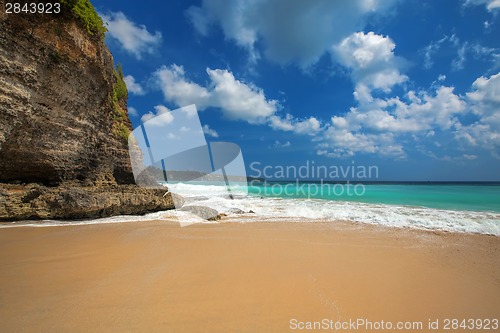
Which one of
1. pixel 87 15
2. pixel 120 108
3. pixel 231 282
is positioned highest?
pixel 87 15

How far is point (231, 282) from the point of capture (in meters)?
3.15

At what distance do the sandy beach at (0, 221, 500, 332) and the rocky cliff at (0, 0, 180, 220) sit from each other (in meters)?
2.31

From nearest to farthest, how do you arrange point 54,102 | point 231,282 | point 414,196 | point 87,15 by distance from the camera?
point 231,282, point 54,102, point 87,15, point 414,196

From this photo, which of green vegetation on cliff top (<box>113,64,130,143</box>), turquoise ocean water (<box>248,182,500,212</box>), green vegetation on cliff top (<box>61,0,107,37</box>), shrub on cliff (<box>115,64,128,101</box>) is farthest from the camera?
turquoise ocean water (<box>248,182,500,212</box>)

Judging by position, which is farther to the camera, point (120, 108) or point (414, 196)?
point (414, 196)

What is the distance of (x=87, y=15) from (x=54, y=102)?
13.2 feet

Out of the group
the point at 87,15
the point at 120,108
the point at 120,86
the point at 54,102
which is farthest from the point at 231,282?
the point at 120,86

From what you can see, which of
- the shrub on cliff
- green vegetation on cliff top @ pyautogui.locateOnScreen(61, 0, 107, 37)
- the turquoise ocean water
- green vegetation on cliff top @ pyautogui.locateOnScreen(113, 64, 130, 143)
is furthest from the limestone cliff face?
the turquoise ocean water

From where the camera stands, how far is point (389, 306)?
8.57 feet

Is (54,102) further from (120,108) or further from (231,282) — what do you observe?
(231,282)

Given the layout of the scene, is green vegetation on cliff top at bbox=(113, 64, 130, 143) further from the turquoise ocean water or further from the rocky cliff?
the turquoise ocean water

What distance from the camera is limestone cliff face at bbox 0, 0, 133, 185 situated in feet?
23.3

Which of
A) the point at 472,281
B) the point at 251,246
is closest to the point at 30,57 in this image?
the point at 251,246

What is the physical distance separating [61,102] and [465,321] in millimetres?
12108
